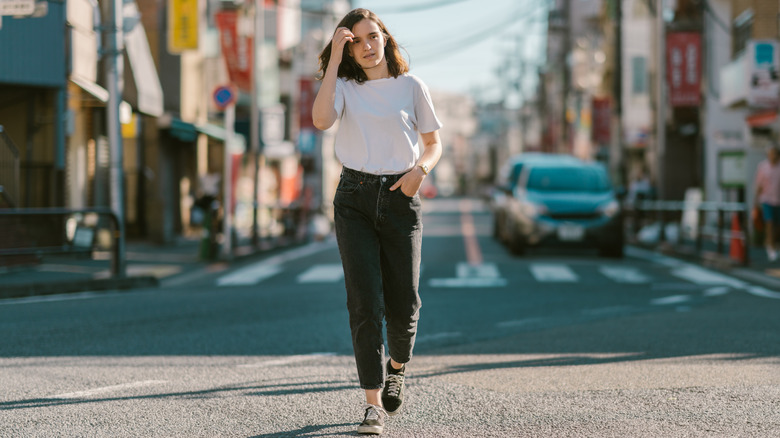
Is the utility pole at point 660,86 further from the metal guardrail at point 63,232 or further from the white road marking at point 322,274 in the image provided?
the metal guardrail at point 63,232

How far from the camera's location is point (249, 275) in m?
14.7

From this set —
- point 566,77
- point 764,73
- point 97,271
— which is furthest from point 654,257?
point 566,77

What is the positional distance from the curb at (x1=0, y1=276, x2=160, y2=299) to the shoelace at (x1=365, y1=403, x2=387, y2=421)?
760 cm

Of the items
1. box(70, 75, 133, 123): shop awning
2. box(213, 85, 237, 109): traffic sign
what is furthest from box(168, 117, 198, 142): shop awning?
box(213, 85, 237, 109): traffic sign

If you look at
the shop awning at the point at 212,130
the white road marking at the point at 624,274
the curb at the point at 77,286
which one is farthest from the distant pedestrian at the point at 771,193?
the shop awning at the point at 212,130

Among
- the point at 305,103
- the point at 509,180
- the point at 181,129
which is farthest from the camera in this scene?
the point at 305,103

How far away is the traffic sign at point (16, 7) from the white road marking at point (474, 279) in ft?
23.6

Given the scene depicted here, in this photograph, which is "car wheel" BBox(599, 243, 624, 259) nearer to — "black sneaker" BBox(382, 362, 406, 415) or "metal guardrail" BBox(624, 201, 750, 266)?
"metal guardrail" BBox(624, 201, 750, 266)

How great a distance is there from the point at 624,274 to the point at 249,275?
5.47 meters

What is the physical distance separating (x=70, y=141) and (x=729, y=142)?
18235mm

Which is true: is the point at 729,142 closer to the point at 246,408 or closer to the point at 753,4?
the point at 753,4

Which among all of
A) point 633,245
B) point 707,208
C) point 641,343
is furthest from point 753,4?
point 641,343

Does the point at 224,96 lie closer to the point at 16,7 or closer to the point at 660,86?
the point at 16,7

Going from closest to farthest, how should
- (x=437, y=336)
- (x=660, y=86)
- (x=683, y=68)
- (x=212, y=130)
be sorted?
(x=437, y=336)
(x=660, y=86)
(x=683, y=68)
(x=212, y=130)
